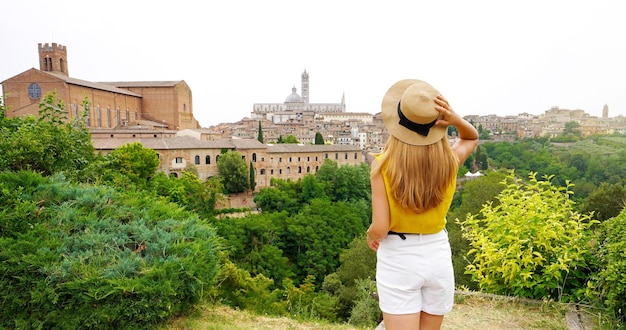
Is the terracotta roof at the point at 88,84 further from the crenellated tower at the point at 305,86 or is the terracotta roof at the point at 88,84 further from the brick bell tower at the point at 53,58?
the crenellated tower at the point at 305,86

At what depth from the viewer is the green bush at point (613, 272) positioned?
2.82m

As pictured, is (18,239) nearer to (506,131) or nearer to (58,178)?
(58,178)

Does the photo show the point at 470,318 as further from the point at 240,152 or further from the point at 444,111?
the point at 240,152

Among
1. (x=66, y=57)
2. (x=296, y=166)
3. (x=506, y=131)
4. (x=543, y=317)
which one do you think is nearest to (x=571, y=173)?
(x=296, y=166)

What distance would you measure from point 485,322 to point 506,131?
109 m

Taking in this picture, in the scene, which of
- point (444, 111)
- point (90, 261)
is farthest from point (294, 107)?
point (444, 111)

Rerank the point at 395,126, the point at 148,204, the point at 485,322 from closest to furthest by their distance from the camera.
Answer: the point at 395,126, the point at 485,322, the point at 148,204

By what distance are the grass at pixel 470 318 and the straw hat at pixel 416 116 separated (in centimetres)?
225

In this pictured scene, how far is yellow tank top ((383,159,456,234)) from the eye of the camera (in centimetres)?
172

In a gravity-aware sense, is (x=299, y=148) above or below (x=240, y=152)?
above

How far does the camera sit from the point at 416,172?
1670mm

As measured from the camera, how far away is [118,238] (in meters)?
3.37

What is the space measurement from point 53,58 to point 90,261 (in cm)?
5363

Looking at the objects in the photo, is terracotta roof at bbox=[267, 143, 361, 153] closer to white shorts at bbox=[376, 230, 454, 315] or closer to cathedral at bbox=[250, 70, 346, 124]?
white shorts at bbox=[376, 230, 454, 315]
